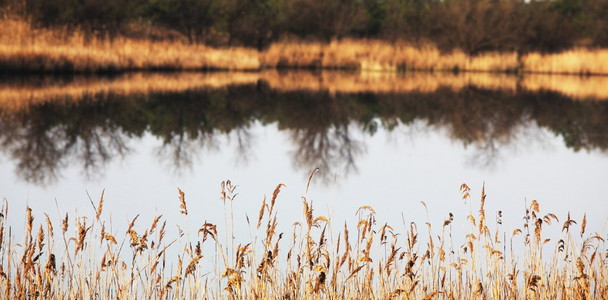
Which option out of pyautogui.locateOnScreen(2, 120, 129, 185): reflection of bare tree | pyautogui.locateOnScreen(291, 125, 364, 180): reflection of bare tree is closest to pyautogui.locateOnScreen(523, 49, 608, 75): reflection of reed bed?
pyautogui.locateOnScreen(291, 125, 364, 180): reflection of bare tree

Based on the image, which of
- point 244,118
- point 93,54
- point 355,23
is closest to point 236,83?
point 93,54

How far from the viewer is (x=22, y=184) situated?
7.73 m

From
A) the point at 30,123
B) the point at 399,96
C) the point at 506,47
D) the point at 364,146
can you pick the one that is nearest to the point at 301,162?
the point at 364,146

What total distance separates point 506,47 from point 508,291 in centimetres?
2987

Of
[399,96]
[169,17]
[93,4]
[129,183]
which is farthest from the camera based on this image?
[169,17]

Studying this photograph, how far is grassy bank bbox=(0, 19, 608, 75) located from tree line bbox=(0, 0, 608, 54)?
1.73 meters

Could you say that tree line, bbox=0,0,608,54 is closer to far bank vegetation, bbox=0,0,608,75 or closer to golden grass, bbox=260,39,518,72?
far bank vegetation, bbox=0,0,608,75

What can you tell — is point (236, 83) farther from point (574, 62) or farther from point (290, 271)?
point (290, 271)

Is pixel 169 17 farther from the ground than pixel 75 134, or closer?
farther from the ground

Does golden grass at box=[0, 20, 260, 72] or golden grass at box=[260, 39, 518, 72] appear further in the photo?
golden grass at box=[260, 39, 518, 72]

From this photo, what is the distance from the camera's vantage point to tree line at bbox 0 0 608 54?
107 ft

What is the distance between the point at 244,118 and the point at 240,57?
12571mm

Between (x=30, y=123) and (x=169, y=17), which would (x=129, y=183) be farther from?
(x=169, y=17)

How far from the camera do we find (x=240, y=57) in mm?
26938
